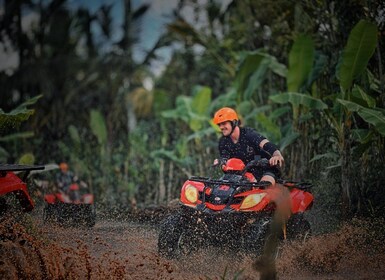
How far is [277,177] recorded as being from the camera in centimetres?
634

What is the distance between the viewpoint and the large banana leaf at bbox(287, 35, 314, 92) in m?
8.24

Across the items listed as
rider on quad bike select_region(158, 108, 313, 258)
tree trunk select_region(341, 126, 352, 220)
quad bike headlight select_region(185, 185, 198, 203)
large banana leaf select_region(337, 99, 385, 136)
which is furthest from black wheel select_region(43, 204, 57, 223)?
large banana leaf select_region(337, 99, 385, 136)

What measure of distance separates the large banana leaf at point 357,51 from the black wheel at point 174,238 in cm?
312

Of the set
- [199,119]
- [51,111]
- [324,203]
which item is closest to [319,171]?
[324,203]

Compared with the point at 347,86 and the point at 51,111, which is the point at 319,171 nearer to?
the point at 347,86

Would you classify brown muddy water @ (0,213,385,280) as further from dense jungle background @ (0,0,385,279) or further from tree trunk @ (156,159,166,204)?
tree trunk @ (156,159,166,204)

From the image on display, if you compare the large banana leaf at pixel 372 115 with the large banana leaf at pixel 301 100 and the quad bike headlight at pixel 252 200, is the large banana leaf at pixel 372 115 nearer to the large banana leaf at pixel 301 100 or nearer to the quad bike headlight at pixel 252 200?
the large banana leaf at pixel 301 100

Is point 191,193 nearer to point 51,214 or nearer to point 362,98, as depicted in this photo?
point 51,214

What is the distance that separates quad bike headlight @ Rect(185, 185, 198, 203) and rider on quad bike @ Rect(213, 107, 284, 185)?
0.59 meters

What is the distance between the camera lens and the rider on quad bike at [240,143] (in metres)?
6.27

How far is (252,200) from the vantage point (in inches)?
221

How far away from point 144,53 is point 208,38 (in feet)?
14.4

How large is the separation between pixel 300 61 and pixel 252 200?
3500mm

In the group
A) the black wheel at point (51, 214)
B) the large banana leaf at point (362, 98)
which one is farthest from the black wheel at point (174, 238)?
the large banana leaf at point (362, 98)
